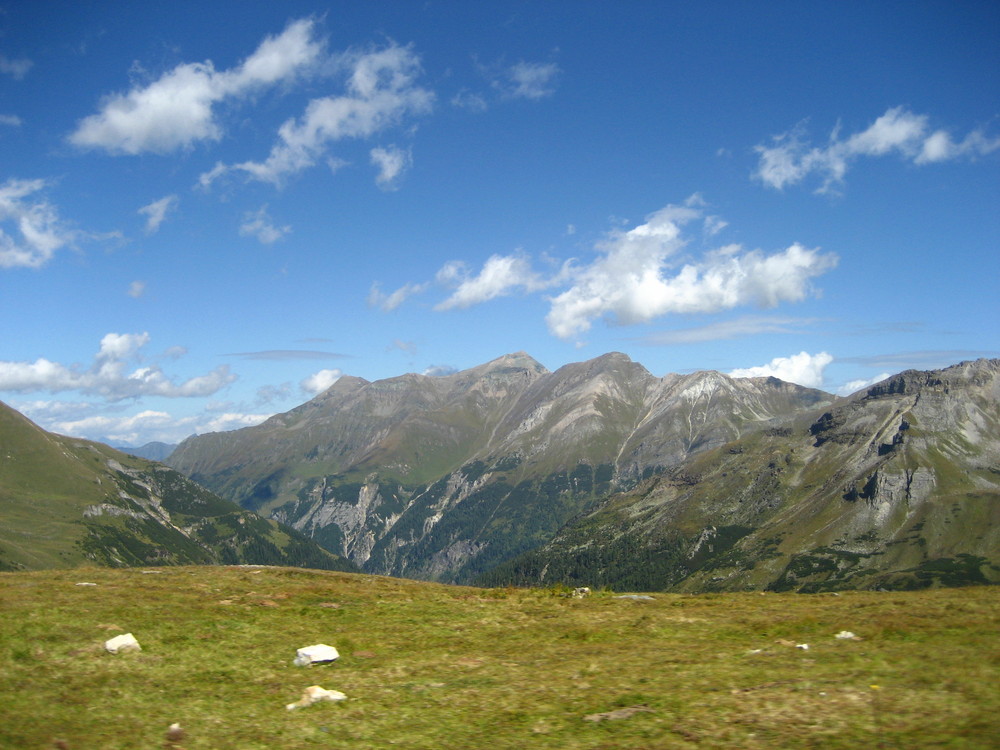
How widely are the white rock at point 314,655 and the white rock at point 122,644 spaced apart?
658 cm

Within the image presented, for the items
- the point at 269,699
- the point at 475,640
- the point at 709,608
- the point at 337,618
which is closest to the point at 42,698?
the point at 269,699

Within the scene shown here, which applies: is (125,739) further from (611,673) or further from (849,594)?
(849,594)

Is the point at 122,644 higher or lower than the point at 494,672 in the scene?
higher

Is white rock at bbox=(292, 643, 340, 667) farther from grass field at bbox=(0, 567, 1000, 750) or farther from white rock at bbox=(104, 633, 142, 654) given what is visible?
white rock at bbox=(104, 633, 142, 654)

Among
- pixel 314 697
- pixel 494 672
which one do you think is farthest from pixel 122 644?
pixel 494 672

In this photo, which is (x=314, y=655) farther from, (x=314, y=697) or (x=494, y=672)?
(x=494, y=672)

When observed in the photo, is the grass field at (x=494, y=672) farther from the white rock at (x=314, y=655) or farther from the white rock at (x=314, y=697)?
the white rock at (x=314, y=655)

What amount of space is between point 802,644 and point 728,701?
905 centimetres

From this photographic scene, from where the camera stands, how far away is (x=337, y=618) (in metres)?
33.2

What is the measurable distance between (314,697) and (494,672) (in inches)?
274

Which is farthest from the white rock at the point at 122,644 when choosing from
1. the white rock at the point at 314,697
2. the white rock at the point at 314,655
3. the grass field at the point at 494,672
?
the white rock at the point at 314,697

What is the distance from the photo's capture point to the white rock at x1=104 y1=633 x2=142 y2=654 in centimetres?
2517

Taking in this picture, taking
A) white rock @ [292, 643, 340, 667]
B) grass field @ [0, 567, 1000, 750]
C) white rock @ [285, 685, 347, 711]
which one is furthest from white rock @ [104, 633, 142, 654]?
white rock @ [285, 685, 347, 711]

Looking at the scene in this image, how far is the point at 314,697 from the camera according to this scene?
67.9 ft
